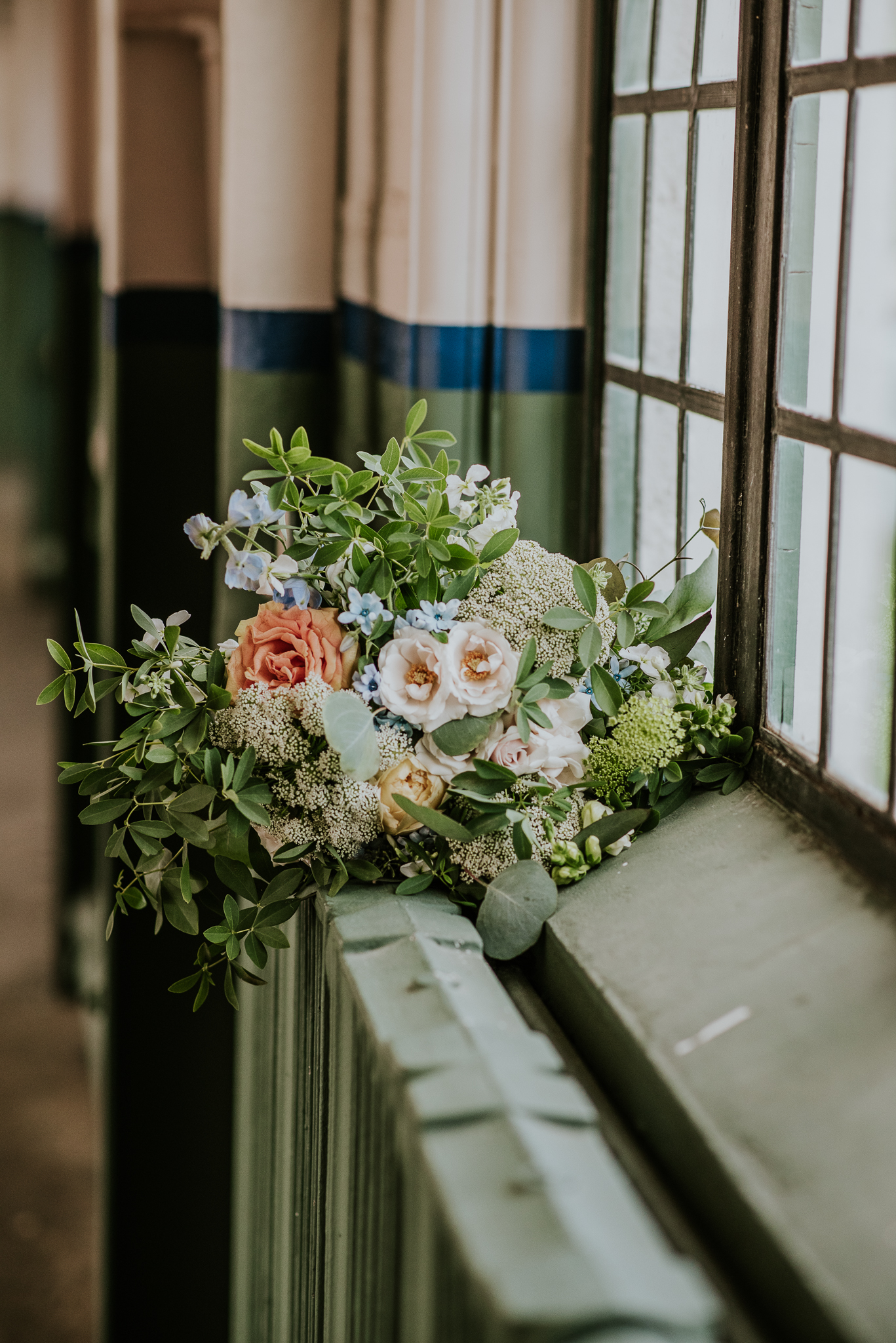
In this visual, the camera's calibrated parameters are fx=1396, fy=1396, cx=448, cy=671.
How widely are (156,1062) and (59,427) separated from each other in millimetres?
2568

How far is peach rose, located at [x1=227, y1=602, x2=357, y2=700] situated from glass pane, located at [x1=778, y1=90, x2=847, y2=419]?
498 mm

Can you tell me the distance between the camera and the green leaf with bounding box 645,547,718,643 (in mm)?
1401

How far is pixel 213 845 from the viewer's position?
4.35 feet

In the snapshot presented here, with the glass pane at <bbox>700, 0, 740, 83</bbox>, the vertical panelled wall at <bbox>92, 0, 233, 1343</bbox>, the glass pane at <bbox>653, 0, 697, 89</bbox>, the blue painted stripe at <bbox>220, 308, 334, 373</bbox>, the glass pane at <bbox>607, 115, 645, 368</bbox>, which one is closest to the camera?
the glass pane at <bbox>700, 0, 740, 83</bbox>

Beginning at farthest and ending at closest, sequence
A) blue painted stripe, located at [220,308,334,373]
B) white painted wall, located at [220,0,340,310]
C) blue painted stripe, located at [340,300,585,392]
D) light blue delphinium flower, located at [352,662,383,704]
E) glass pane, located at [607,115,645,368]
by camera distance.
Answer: blue painted stripe, located at [220,308,334,373] → white painted wall, located at [220,0,340,310] → blue painted stripe, located at [340,300,585,392] → glass pane, located at [607,115,645,368] → light blue delphinium flower, located at [352,662,383,704]

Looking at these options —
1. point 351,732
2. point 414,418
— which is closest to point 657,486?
point 414,418

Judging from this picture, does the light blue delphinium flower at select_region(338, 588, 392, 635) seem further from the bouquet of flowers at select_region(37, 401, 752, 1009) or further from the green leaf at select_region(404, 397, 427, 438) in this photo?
the green leaf at select_region(404, 397, 427, 438)

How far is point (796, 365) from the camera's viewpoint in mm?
1344

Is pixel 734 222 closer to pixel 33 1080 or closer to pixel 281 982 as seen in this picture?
pixel 281 982

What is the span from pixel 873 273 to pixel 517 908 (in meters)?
0.66

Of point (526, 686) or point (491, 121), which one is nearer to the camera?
point (526, 686)

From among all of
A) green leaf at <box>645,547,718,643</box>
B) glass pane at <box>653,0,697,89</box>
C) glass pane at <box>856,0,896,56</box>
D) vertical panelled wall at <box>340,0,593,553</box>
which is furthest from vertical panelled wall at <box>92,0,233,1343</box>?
glass pane at <box>856,0,896,56</box>

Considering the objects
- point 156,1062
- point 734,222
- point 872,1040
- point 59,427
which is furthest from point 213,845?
point 59,427

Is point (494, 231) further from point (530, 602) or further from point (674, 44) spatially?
point (530, 602)
